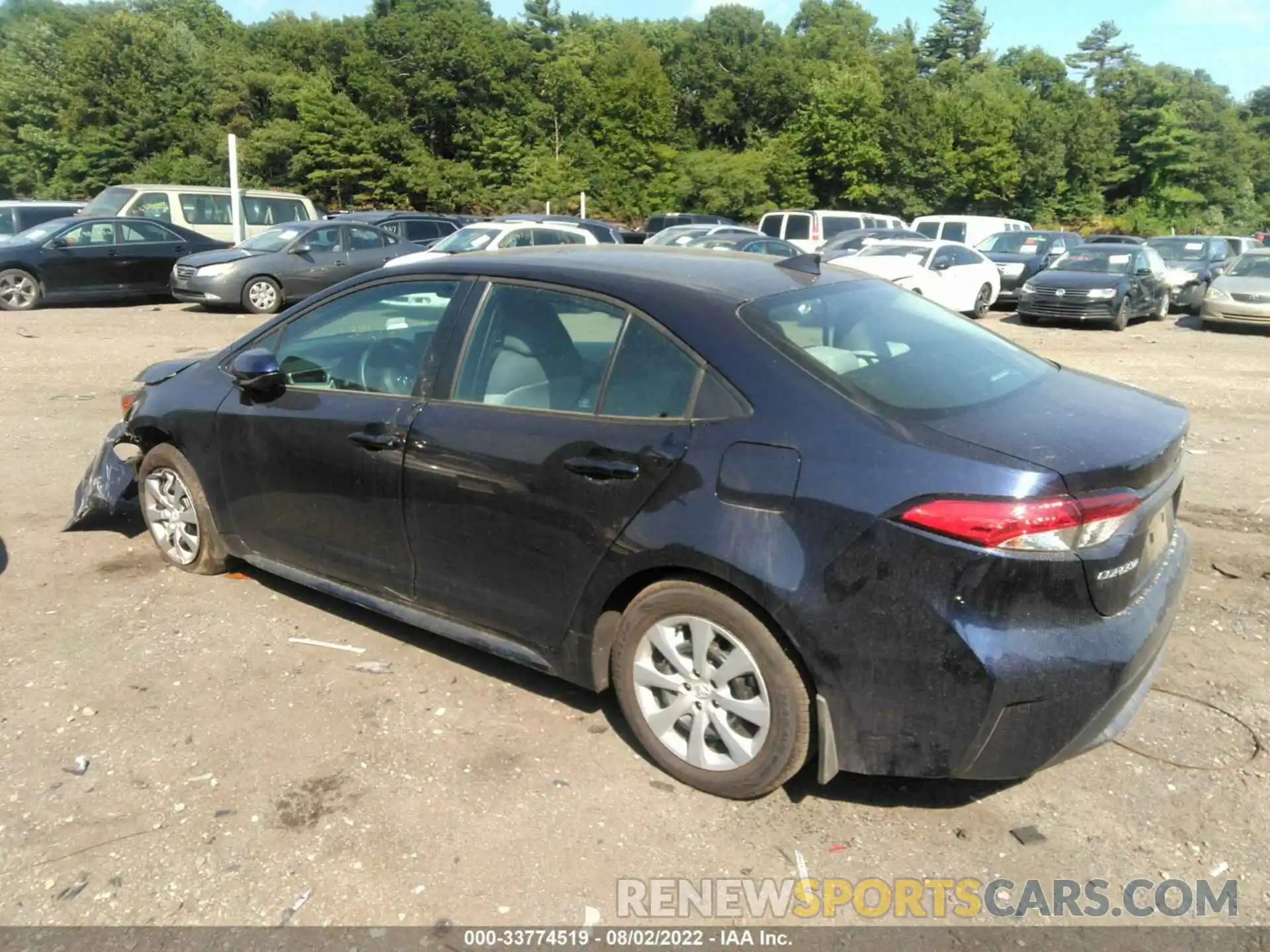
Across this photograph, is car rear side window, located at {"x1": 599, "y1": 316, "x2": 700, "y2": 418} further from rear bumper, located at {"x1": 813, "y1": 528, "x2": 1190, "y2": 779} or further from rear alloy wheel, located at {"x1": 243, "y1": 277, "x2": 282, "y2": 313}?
rear alloy wheel, located at {"x1": 243, "y1": 277, "x2": 282, "y2": 313}

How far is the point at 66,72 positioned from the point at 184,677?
61467 mm

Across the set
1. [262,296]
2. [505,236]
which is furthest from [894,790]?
[262,296]

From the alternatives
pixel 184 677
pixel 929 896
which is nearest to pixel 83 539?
pixel 184 677

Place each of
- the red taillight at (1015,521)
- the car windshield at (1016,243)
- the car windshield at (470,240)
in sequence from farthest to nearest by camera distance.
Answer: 1. the car windshield at (1016,243)
2. the car windshield at (470,240)
3. the red taillight at (1015,521)

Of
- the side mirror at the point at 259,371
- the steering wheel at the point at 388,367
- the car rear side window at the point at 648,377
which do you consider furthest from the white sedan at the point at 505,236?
the car rear side window at the point at 648,377

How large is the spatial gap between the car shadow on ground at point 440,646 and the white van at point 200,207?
15.5 m

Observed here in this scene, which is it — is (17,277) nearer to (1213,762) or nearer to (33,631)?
(33,631)

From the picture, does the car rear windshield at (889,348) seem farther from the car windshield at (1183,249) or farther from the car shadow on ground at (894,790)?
the car windshield at (1183,249)

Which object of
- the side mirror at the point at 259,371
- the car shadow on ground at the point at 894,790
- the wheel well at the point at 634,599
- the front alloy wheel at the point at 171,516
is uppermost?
the side mirror at the point at 259,371

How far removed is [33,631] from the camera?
462 cm

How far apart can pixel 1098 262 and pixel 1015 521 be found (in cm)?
1782

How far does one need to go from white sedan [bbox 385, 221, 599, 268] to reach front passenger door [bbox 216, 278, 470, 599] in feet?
39.9

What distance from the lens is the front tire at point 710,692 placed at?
3174 mm

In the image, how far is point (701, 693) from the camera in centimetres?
336
